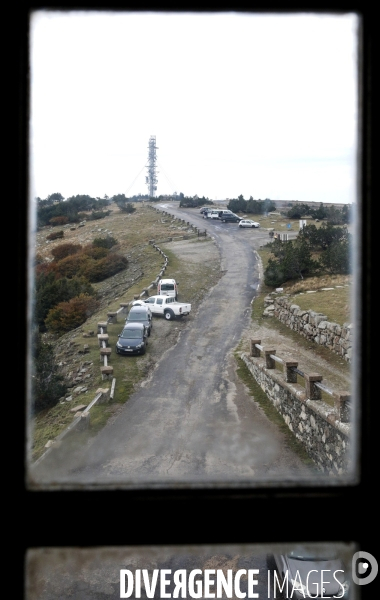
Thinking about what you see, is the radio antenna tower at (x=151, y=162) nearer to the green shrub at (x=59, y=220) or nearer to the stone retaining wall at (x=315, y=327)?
the green shrub at (x=59, y=220)

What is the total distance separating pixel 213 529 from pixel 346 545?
189mm

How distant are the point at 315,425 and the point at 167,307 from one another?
966cm

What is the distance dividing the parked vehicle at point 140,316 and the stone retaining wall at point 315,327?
12.0ft

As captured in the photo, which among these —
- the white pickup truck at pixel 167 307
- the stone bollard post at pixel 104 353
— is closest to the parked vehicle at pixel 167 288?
the white pickup truck at pixel 167 307

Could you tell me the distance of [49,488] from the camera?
70 cm

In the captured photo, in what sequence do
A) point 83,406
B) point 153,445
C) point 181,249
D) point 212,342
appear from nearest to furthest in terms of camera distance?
point 153,445 < point 83,406 < point 212,342 < point 181,249

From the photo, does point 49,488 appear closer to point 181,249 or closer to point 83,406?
point 83,406

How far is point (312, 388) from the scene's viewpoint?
7.93m

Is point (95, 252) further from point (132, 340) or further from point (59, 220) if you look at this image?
point (132, 340)

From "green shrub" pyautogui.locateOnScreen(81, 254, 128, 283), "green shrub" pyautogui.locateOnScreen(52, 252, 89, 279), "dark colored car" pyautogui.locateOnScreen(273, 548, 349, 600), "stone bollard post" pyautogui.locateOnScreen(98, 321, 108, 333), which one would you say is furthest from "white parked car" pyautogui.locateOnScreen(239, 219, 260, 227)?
"dark colored car" pyautogui.locateOnScreen(273, 548, 349, 600)

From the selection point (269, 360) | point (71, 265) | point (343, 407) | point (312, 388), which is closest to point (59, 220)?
point (71, 265)

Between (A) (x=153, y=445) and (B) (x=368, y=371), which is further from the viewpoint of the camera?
(A) (x=153, y=445)

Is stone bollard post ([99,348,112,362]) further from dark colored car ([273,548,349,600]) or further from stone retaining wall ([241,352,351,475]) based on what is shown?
dark colored car ([273,548,349,600])

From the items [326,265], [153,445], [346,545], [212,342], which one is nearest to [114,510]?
[346,545]
